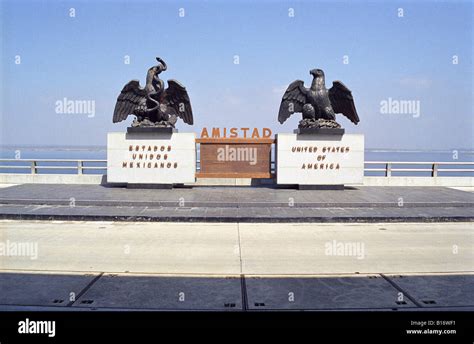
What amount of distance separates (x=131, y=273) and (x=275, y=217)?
527cm

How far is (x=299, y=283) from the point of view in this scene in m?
5.82

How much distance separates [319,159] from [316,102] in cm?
219

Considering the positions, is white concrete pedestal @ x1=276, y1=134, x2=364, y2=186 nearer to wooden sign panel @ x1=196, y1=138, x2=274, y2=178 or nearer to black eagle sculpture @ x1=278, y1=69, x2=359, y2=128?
black eagle sculpture @ x1=278, y1=69, x2=359, y2=128

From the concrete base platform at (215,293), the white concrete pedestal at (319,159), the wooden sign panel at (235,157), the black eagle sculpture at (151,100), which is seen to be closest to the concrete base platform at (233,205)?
the white concrete pedestal at (319,159)

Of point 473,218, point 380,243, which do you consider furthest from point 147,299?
point 473,218

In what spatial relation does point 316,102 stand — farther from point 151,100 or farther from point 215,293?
point 215,293

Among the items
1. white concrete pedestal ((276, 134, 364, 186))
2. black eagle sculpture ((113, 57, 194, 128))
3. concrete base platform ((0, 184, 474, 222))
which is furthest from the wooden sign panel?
black eagle sculpture ((113, 57, 194, 128))

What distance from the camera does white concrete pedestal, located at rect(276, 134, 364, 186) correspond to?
1630 cm

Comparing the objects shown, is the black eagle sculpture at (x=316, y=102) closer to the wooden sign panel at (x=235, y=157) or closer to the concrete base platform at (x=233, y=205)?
the wooden sign panel at (x=235, y=157)

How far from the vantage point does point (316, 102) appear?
53.7 ft

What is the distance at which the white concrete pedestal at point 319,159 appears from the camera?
16297mm

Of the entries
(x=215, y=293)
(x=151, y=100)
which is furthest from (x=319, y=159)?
(x=215, y=293)

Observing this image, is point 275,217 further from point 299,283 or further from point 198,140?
point 198,140
